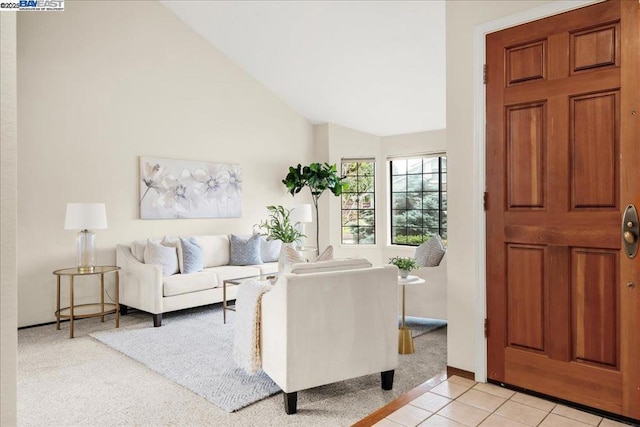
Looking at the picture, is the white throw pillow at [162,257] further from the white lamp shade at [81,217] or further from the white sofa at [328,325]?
the white sofa at [328,325]

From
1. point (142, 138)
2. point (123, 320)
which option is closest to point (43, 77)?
point (142, 138)

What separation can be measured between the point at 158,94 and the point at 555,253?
4.93m

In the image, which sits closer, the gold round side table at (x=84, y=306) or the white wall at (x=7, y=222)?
the white wall at (x=7, y=222)

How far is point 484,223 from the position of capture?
284 cm

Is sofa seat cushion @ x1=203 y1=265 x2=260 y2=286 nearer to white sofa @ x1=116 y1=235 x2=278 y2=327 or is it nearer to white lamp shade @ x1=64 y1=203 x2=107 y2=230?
white sofa @ x1=116 y1=235 x2=278 y2=327

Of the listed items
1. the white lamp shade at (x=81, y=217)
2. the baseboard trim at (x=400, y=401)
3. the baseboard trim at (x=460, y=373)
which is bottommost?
the baseboard trim at (x=400, y=401)

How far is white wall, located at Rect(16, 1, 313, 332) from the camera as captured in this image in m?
4.53

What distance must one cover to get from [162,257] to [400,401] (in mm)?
3156

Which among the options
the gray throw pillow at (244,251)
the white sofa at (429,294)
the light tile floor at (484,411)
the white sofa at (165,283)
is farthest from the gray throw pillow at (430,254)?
the gray throw pillow at (244,251)

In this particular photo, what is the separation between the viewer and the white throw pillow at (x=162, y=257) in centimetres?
471

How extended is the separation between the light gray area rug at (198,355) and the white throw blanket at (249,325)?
0.55 ft

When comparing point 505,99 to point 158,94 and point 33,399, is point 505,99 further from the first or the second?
point 158,94

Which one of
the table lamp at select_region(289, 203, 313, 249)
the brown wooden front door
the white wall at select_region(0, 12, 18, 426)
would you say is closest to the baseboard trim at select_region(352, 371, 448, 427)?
the brown wooden front door

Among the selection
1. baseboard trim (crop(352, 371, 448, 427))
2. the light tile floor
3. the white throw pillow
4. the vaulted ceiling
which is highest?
the vaulted ceiling
